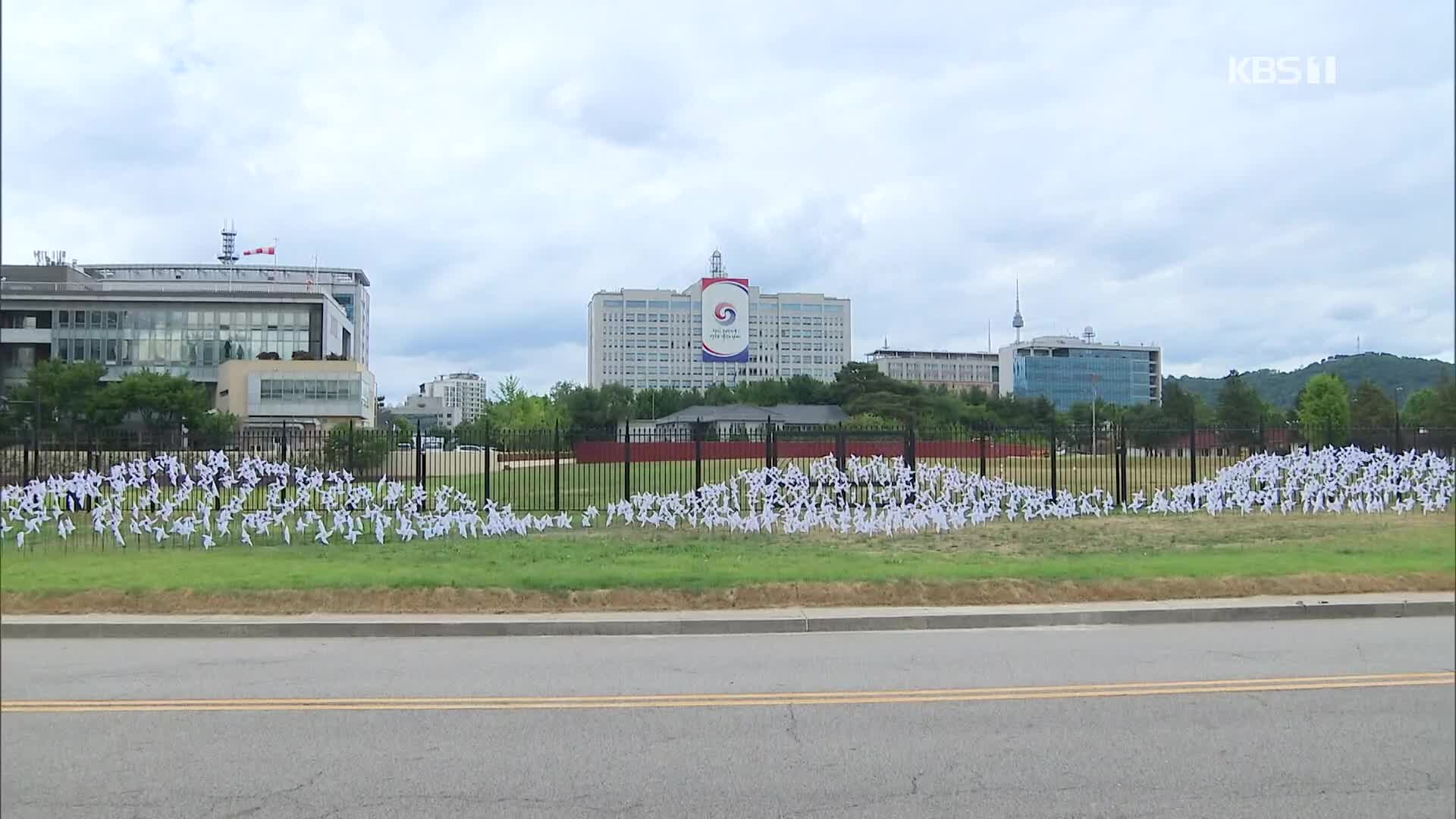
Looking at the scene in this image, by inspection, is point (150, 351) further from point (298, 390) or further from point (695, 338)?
point (695, 338)

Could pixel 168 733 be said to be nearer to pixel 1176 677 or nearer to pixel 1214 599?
pixel 1176 677

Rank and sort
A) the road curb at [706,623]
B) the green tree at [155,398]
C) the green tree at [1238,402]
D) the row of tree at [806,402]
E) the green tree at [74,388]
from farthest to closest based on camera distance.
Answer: the green tree at [1238,402] → the green tree at [155,398] → the green tree at [74,388] → the row of tree at [806,402] → the road curb at [706,623]

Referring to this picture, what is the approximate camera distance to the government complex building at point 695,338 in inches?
6063

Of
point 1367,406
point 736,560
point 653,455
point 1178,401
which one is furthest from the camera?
point 1178,401

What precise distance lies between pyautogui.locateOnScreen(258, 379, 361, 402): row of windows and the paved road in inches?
3023

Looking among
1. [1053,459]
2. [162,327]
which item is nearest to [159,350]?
[162,327]

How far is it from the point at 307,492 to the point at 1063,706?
46.0ft

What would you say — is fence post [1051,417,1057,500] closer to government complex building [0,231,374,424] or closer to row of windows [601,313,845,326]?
government complex building [0,231,374,424]

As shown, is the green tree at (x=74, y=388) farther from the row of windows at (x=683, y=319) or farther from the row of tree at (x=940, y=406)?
the row of windows at (x=683, y=319)

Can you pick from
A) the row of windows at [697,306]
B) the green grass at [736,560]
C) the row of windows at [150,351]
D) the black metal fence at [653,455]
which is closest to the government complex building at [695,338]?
the row of windows at [697,306]

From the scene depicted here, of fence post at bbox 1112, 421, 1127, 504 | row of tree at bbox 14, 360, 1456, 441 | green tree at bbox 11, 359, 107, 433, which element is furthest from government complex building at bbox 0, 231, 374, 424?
fence post at bbox 1112, 421, 1127, 504

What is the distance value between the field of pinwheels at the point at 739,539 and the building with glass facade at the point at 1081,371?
5402 inches

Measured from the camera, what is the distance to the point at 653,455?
3162 cm

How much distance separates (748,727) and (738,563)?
20.1 feet
